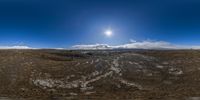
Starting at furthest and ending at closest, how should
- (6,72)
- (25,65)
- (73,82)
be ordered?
1. (25,65)
2. (6,72)
3. (73,82)

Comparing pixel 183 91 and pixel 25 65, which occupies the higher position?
pixel 25 65

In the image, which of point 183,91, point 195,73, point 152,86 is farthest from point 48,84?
point 195,73

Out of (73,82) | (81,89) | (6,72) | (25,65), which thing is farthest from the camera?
(25,65)

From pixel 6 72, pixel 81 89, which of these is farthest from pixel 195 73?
pixel 6 72

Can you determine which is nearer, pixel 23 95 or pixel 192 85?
pixel 23 95

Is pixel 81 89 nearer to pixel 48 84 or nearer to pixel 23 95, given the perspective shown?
pixel 48 84

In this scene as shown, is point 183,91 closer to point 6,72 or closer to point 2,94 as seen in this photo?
point 2,94
